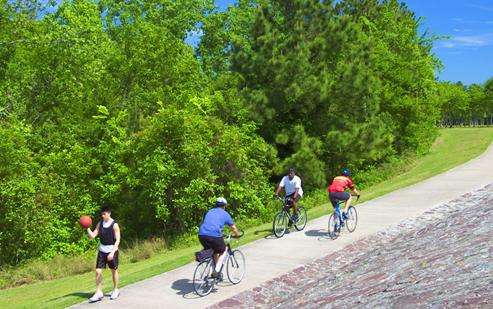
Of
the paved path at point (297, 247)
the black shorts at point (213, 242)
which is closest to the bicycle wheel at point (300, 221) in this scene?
the paved path at point (297, 247)

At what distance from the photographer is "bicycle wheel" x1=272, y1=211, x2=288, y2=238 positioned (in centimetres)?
1571

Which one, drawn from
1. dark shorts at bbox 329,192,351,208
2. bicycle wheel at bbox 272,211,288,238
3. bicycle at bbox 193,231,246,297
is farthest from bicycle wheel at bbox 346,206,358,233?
bicycle at bbox 193,231,246,297

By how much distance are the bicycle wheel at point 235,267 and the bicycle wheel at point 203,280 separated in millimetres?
495

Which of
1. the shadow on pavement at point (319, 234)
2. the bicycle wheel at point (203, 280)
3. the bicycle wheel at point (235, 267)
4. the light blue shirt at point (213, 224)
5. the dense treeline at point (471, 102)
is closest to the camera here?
the light blue shirt at point (213, 224)

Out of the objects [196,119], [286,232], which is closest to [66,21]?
[196,119]

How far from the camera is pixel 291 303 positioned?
32.6 feet

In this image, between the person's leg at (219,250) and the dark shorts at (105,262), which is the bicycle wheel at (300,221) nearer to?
the person's leg at (219,250)

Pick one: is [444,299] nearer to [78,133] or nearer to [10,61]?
[78,133]

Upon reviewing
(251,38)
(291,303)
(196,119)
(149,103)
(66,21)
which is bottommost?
(291,303)

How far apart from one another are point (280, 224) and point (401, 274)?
22.8 ft

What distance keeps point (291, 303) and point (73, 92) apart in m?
22.1

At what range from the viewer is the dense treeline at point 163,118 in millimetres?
21562

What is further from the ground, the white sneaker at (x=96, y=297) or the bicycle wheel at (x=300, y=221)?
the bicycle wheel at (x=300, y=221)

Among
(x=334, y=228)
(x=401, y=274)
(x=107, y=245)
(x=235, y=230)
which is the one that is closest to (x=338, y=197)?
(x=334, y=228)
